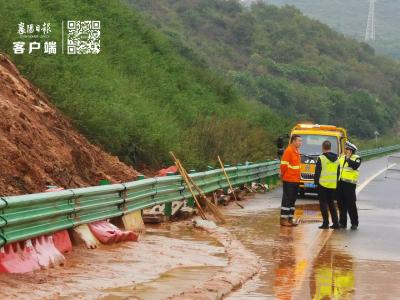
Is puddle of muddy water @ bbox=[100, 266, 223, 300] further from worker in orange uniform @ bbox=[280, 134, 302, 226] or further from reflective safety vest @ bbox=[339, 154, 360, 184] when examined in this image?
reflective safety vest @ bbox=[339, 154, 360, 184]

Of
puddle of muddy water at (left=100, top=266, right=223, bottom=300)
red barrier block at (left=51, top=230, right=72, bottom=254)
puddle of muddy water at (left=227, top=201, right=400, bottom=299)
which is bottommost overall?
puddle of muddy water at (left=227, top=201, right=400, bottom=299)

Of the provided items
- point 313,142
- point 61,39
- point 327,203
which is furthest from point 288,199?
point 61,39

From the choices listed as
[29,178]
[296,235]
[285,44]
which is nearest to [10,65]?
[29,178]

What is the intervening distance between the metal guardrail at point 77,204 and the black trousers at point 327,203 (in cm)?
271

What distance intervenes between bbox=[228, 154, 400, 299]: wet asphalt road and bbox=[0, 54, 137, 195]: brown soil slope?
3415 millimetres

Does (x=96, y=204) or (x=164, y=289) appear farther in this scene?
(x=96, y=204)

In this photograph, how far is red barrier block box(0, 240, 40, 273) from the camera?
10250 millimetres

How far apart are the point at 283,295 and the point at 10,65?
1348 centimetres

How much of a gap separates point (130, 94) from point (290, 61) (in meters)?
97.5

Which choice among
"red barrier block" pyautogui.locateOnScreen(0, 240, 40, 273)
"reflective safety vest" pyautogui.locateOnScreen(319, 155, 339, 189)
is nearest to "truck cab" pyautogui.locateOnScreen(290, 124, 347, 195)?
"reflective safety vest" pyautogui.locateOnScreen(319, 155, 339, 189)

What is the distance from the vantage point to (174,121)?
36.4 meters

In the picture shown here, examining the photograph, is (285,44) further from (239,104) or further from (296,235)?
(296,235)

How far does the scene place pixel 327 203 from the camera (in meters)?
19.3

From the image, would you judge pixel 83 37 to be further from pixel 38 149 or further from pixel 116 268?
pixel 116 268
